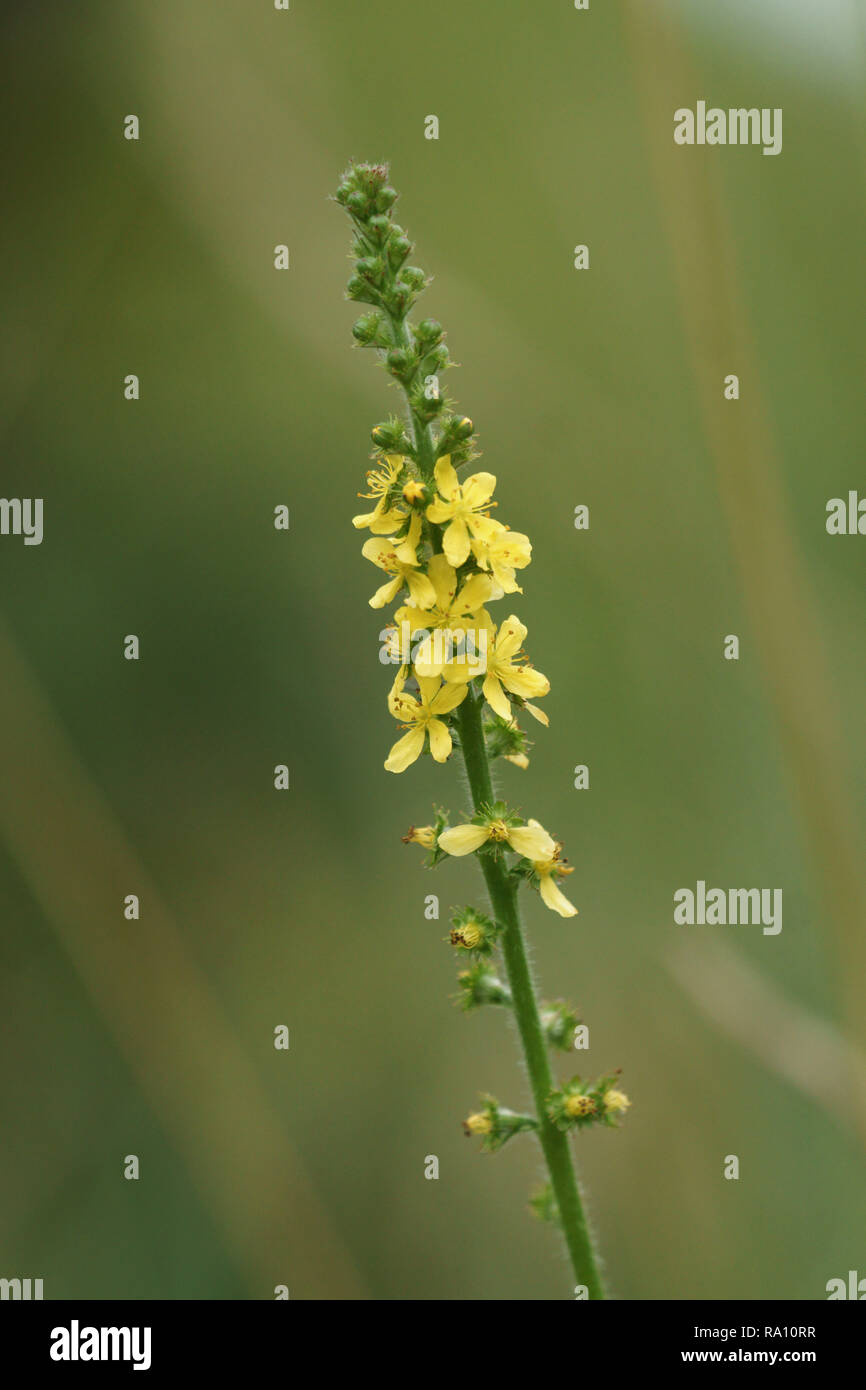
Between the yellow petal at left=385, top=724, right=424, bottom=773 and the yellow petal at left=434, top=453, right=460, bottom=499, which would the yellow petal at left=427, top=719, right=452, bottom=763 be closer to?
the yellow petal at left=385, top=724, right=424, bottom=773

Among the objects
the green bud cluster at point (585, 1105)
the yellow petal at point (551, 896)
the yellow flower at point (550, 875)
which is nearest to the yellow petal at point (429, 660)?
the yellow flower at point (550, 875)

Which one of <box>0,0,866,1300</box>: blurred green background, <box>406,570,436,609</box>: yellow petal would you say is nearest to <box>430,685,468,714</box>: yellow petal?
<box>406,570,436,609</box>: yellow petal

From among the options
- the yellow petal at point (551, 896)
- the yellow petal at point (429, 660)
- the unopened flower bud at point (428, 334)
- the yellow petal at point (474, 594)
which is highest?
the unopened flower bud at point (428, 334)

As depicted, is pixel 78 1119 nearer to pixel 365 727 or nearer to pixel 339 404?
pixel 365 727

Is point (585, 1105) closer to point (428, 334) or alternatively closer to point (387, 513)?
point (387, 513)

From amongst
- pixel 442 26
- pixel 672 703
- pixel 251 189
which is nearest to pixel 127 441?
pixel 251 189

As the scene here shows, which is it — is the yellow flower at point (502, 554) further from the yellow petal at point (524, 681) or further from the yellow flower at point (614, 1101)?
the yellow flower at point (614, 1101)

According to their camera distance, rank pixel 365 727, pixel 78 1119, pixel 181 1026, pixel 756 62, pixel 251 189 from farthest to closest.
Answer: pixel 365 727 → pixel 756 62 → pixel 78 1119 → pixel 251 189 → pixel 181 1026
